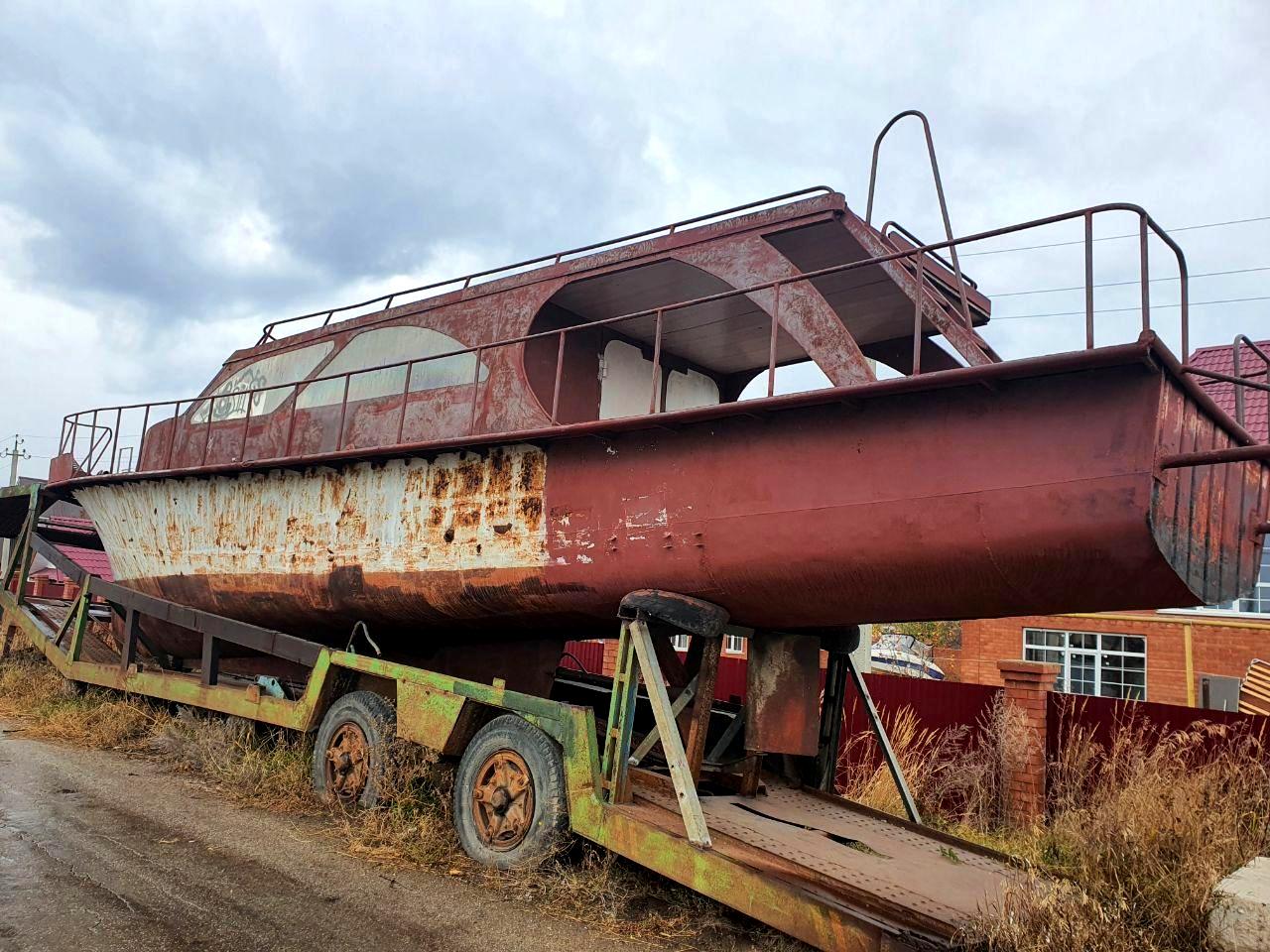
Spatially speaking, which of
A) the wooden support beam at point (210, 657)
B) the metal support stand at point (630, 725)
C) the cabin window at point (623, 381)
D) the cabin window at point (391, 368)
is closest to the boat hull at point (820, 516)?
the metal support stand at point (630, 725)

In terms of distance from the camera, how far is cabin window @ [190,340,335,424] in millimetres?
8852

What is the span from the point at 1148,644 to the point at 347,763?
14.0 metres

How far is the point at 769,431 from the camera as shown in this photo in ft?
16.5

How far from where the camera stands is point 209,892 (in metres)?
4.31

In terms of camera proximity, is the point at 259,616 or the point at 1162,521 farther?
the point at 259,616

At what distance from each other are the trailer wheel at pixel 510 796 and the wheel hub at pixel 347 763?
2.99 feet

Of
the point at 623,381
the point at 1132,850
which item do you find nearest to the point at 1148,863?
the point at 1132,850

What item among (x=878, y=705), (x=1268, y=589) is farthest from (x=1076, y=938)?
(x=1268, y=589)

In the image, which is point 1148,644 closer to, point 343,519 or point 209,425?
point 343,519

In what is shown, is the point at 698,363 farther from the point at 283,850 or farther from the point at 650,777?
the point at 283,850

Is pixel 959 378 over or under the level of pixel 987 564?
over

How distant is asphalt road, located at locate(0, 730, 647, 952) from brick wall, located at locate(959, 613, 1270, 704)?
12173mm

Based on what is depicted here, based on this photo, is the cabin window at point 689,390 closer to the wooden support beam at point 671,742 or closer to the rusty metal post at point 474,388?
the rusty metal post at point 474,388

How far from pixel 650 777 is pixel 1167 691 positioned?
13.3 m
